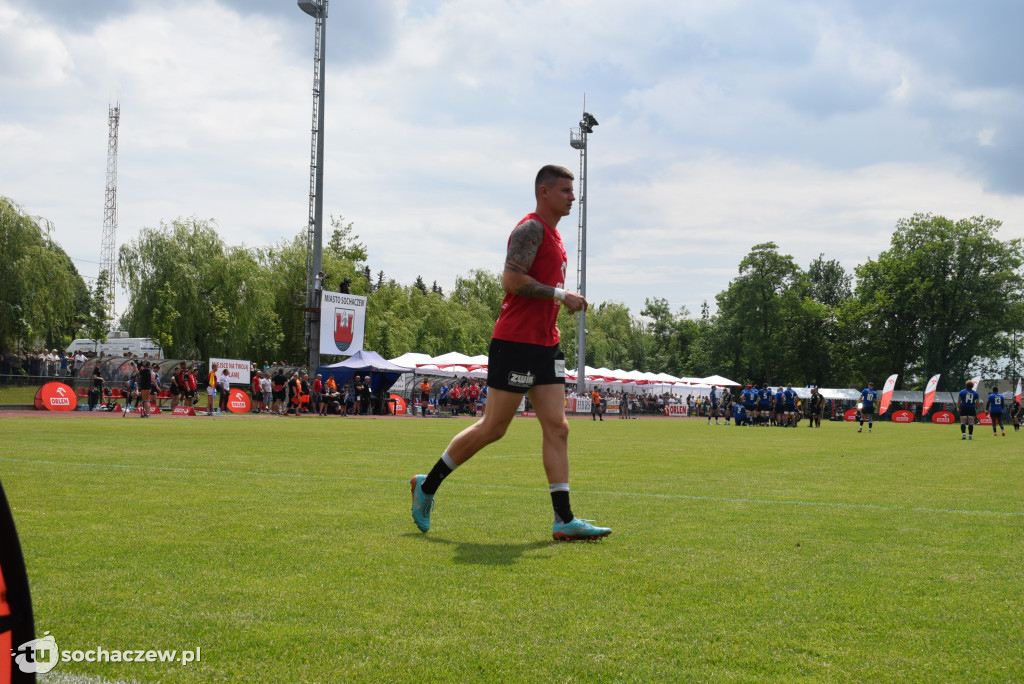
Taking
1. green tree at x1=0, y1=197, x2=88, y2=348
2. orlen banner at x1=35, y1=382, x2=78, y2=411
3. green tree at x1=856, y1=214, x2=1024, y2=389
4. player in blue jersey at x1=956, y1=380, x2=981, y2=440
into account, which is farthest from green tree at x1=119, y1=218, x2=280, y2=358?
green tree at x1=856, y1=214, x2=1024, y2=389

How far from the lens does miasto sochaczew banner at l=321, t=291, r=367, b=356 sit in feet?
137

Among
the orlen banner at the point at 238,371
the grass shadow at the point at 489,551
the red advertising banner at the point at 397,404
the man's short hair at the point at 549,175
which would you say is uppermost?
the man's short hair at the point at 549,175

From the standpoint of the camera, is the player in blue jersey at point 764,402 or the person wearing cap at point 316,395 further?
the player in blue jersey at point 764,402

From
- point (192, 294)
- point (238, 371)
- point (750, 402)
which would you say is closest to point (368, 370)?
point (238, 371)

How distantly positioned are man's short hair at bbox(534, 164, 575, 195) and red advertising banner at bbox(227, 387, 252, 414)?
32.3 meters

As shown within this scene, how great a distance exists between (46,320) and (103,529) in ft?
133

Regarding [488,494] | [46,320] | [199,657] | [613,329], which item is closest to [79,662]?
[199,657]

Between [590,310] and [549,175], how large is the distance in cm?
6345

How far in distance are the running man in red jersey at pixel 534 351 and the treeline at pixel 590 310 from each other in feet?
133

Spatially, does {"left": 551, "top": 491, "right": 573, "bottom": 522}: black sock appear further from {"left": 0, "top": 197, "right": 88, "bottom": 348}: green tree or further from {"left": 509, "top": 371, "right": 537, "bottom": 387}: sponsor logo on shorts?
{"left": 0, "top": 197, "right": 88, "bottom": 348}: green tree

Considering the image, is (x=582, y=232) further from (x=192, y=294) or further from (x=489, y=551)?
(x=489, y=551)

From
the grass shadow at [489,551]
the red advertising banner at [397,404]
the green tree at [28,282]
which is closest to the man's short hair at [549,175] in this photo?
the grass shadow at [489,551]

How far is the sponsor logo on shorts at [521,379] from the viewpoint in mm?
5305

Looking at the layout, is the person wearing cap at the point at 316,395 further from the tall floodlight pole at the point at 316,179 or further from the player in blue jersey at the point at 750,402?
the player in blue jersey at the point at 750,402
